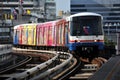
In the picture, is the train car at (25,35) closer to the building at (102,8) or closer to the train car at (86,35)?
the train car at (86,35)

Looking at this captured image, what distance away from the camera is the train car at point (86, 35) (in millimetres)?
28812

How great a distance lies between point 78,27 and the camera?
29.3m

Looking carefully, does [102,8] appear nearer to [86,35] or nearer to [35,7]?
[35,7]

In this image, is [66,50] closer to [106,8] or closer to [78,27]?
[78,27]

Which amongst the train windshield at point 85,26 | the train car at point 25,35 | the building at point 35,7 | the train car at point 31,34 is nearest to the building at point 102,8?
the building at point 35,7

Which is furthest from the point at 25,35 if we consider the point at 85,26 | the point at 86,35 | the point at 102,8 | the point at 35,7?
the point at 102,8

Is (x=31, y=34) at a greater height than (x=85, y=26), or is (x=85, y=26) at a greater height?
(x=85, y=26)

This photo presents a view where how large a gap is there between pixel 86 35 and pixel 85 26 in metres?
0.68

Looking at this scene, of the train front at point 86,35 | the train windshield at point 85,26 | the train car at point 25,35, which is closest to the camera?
the train front at point 86,35

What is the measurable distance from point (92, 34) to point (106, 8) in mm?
169505

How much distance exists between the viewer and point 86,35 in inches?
1137

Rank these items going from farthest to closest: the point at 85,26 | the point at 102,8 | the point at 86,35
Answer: the point at 102,8 → the point at 85,26 → the point at 86,35

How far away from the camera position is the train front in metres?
28.8

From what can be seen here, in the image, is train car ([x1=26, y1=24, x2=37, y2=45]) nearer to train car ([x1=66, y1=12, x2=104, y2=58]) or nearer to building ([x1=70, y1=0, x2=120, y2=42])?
train car ([x1=66, y1=12, x2=104, y2=58])
